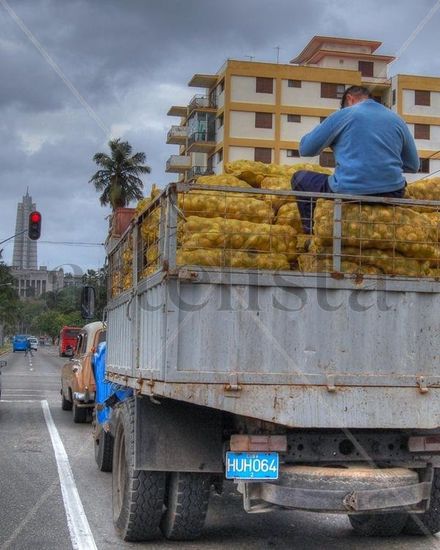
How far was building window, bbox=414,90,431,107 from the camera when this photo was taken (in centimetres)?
6025

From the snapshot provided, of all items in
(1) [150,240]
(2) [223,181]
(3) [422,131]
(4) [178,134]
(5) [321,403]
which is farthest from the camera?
(4) [178,134]

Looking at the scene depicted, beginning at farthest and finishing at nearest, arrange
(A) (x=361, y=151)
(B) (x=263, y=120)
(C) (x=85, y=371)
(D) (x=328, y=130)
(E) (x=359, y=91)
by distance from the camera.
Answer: (B) (x=263, y=120) → (C) (x=85, y=371) → (E) (x=359, y=91) → (D) (x=328, y=130) → (A) (x=361, y=151)

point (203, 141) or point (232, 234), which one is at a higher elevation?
point (203, 141)

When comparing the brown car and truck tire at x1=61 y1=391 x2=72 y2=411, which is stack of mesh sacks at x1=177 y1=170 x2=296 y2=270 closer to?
the brown car

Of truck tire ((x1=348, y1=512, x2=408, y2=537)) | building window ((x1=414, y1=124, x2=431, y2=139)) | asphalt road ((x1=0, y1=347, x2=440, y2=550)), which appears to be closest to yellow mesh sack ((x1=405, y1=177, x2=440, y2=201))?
truck tire ((x1=348, y1=512, x2=408, y2=537))

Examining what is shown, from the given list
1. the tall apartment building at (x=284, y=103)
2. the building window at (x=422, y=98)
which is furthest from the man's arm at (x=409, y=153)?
the building window at (x=422, y=98)

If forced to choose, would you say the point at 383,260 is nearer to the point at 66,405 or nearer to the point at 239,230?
the point at 239,230

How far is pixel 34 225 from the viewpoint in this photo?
2833cm

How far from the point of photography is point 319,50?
63844 mm

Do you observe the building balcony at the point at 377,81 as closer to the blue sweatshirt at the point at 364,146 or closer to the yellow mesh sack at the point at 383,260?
the blue sweatshirt at the point at 364,146

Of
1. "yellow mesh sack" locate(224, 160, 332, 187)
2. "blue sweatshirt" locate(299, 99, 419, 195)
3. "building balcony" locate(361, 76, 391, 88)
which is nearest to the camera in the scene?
"blue sweatshirt" locate(299, 99, 419, 195)

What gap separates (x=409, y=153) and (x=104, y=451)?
17.1 ft

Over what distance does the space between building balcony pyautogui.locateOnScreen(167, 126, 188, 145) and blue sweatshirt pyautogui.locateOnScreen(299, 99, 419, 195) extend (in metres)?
59.9

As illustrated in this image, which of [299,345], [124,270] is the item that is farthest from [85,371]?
[299,345]
